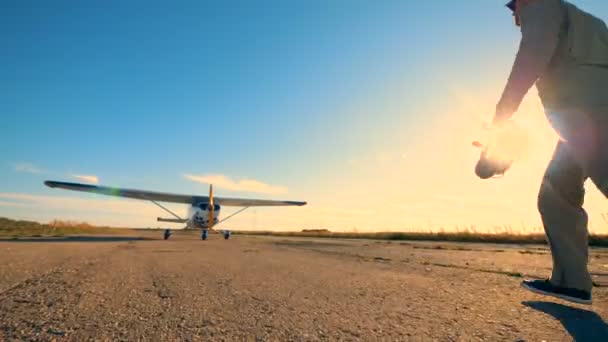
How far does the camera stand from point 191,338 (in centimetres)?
115

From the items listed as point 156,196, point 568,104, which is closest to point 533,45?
point 568,104

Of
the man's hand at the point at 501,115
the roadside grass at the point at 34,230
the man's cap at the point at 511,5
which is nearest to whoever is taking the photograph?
the man's hand at the point at 501,115

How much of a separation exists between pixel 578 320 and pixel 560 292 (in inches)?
20.6

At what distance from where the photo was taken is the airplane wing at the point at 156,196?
833 inches

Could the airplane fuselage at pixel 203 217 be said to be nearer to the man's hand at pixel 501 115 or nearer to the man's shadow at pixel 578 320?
the man's hand at pixel 501 115

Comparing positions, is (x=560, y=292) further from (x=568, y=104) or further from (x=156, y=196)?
(x=156, y=196)

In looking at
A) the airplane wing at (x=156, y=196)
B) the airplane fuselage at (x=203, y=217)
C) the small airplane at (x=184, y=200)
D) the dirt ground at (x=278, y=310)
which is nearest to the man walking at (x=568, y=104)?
the dirt ground at (x=278, y=310)

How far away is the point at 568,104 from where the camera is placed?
1.88 meters

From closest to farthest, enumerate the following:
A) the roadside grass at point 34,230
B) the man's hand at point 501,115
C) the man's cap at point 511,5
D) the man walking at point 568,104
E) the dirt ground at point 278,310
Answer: the dirt ground at point 278,310 → the man walking at point 568,104 → the man's hand at point 501,115 → the man's cap at point 511,5 → the roadside grass at point 34,230

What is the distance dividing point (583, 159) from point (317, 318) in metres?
1.59

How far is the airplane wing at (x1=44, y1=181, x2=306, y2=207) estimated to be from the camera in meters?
21.2

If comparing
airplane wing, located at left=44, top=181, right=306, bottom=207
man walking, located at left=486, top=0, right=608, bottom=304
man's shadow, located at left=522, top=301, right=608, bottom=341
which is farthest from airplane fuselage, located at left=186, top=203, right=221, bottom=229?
man's shadow, located at left=522, top=301, right=608, bottom=341

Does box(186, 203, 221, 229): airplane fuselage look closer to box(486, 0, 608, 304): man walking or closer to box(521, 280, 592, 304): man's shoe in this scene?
box(521, 280, 592, 304): man's shoe

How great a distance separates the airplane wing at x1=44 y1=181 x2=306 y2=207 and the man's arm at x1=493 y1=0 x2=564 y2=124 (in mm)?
23807
